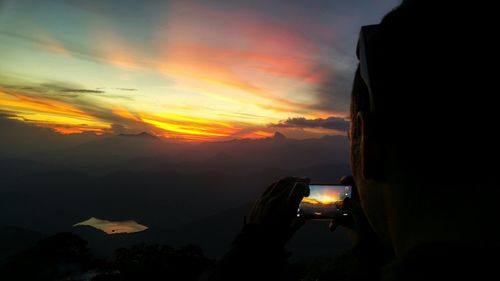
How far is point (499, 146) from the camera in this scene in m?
1.06

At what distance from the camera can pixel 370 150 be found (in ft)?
4.38

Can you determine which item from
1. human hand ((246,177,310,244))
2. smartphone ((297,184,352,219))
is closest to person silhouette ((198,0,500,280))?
human hand ((246,177,310,244))

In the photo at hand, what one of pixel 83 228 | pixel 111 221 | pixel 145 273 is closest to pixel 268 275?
pixel 145 273

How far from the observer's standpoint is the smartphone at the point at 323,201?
351 centimetres

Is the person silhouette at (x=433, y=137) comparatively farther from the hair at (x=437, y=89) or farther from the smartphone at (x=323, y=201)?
the smartphone at (x=323, y=201)

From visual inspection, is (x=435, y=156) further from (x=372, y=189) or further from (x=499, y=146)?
(x=372, y=189)

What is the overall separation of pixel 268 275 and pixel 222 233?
14984 cm

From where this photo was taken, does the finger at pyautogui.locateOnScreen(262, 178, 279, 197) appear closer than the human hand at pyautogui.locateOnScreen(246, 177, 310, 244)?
No

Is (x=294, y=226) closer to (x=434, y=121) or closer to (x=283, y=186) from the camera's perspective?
(x=283, y=186)

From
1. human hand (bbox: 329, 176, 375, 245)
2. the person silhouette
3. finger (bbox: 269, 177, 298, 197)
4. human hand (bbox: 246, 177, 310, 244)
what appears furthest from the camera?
human hand (bbox: 329, 176, 375, 245)

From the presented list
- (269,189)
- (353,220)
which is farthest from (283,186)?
(353,220)

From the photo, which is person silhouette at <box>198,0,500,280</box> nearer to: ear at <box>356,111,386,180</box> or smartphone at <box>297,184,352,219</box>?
ear at <box>356,111,386,180</box>

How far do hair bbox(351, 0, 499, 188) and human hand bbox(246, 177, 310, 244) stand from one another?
1.25 m

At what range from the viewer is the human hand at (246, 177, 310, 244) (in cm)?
232
